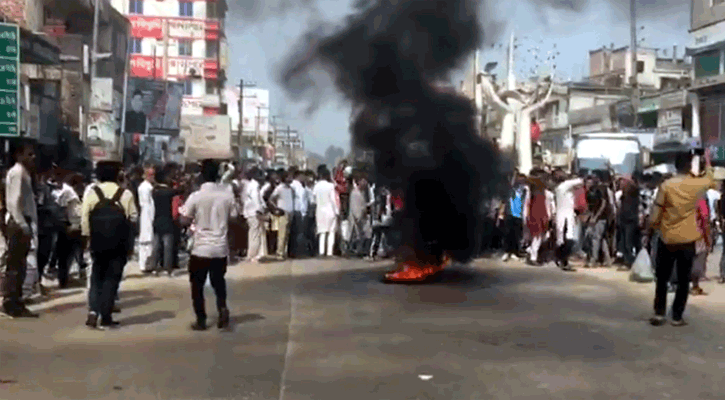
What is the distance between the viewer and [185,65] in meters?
75.6

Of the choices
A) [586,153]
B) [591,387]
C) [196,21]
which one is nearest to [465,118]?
[591,387]

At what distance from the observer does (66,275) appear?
12.7m

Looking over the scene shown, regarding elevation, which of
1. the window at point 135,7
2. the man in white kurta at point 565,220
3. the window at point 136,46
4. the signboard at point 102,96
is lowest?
the man in white kurta at point 565,220

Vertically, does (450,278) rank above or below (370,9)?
below

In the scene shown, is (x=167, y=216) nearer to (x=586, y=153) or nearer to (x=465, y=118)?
(x=465, y=118)

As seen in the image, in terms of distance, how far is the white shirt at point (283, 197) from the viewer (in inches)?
674

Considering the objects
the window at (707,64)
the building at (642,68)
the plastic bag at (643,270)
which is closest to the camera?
the plastic bag at (643,270)

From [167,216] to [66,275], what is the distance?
1.99 meters

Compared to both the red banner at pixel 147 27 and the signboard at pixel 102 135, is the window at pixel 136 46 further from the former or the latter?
the signboard at pixel 102 135

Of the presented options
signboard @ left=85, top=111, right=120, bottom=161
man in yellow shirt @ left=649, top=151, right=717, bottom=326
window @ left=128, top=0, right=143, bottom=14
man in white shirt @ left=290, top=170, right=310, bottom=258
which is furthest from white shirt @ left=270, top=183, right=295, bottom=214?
window @ left=128, top=0, right=143, bottom=14

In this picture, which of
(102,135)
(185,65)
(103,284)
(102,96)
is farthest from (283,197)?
(185,65)

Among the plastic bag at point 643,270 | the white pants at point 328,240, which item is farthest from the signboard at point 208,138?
the plastic bag at point 643,270

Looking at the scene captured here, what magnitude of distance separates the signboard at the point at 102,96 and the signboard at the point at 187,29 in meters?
42.0

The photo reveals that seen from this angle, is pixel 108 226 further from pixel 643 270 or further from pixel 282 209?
pixel 282 209
